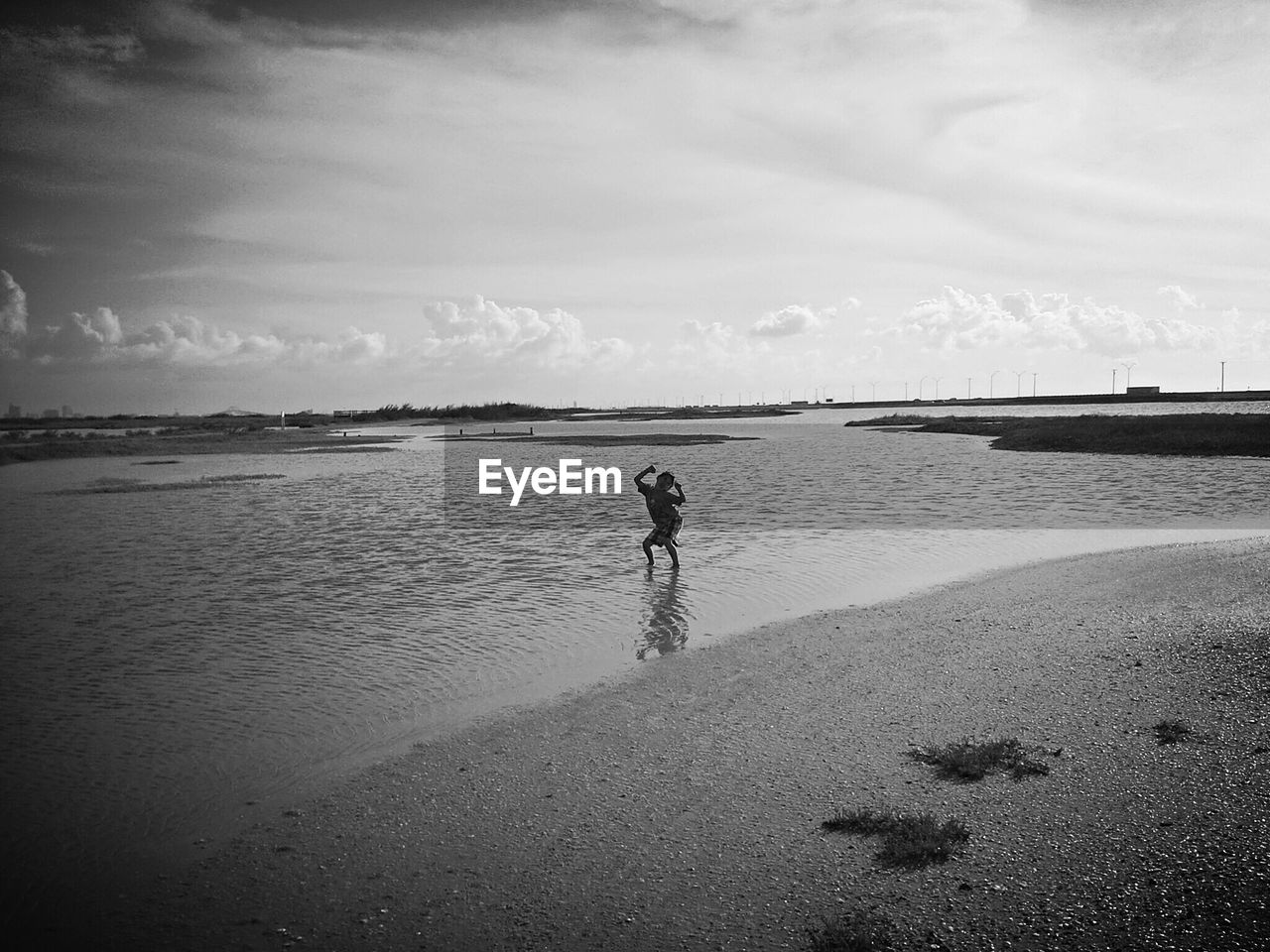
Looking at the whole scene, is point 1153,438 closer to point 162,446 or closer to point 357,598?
point 357,598

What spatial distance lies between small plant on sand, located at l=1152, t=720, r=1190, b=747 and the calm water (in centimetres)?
593

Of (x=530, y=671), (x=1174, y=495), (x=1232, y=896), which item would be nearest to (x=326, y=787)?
(x=530, y=671)

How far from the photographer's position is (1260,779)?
258 inches

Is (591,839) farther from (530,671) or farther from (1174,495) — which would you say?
(1174,495)

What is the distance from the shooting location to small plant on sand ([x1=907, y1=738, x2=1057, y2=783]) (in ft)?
22.9

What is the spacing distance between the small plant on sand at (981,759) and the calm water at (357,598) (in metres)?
4.56

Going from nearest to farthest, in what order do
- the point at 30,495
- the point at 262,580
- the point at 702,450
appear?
the point at 262,580
the point at 30,495
the point at 702,450

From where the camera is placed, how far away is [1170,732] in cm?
762

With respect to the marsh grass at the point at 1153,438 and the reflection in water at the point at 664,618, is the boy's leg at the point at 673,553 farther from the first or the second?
the marsh grass at the point at 1153,438

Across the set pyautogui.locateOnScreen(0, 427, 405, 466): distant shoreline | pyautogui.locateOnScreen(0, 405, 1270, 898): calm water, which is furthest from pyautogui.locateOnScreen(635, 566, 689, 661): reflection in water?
pyautogui.locateOnScreen(0, 427, 405, 466): distant shoreline

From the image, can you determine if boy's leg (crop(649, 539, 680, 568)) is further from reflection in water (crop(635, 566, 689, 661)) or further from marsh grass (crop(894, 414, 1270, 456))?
marsh grass (crop(894, 414, 1270, 456))

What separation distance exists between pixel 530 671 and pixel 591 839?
4788 mm

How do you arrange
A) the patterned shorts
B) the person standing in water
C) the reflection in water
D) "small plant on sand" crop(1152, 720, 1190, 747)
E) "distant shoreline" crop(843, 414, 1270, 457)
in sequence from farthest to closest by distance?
1. "distant shoreline" crop(843, 414, 1270, 457)
2. the patterned shorts
3. the person standing in water
4. the reflection in water
5. "small plant on sand" crop(1152, 720, 1190, 747)

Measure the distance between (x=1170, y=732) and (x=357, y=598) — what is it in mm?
13502
